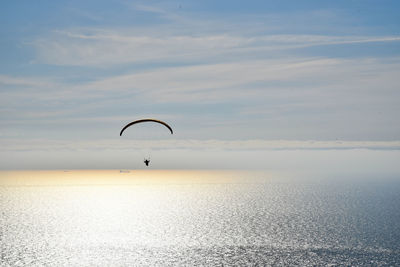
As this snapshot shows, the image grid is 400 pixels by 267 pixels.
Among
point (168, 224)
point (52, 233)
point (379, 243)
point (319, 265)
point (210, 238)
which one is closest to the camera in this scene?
point (319, 265)

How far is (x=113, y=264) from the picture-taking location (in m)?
→ 111

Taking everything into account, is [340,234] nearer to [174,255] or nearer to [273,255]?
[273,255]

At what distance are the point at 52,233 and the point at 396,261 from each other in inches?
5174

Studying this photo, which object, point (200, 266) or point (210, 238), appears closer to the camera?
point (200, 266)

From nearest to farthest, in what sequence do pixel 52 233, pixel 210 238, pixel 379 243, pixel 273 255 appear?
1. pixel 273 255
2. pixel 379 243
3. pixel 210 238
4. pixel 52 233

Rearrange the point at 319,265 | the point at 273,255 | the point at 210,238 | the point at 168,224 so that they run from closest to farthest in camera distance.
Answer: the point at 319,265 < the point at 273,255 < the point at 210,238 < the point at 168,224

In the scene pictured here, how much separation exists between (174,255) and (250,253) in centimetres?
2500

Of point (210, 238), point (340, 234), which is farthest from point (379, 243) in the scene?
point (210, 238)

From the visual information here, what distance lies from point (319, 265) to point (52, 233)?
4392 inches

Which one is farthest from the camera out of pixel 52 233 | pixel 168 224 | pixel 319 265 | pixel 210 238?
pixel 168 224

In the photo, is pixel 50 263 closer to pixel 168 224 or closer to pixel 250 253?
pixel 250 253

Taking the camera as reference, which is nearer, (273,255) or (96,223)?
(273,255)

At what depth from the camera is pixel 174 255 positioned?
407ft

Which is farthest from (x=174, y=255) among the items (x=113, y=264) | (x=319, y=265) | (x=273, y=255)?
(x=319, y=265)
